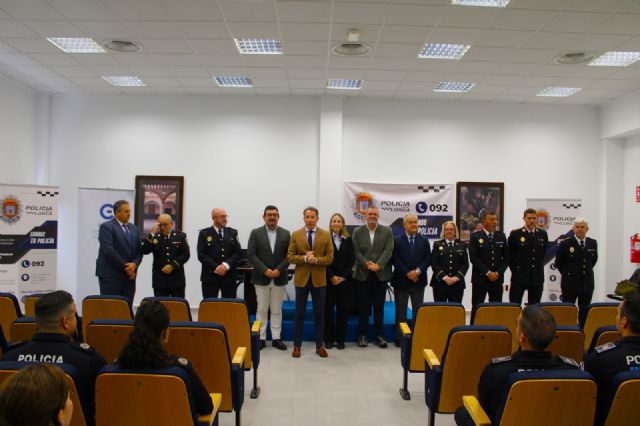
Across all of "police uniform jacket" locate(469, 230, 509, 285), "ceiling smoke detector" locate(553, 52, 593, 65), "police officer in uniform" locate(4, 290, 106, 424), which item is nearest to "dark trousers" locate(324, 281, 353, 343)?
"police uniform jacket" locate(469, 230, 509, 285)

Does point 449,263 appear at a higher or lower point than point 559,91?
lower

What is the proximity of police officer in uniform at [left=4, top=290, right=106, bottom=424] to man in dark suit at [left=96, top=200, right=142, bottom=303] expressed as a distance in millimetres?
2954

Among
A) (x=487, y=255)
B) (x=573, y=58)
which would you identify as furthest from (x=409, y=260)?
(x=573, y=58)

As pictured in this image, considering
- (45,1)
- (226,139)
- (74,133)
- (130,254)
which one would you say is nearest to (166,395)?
(130,254)

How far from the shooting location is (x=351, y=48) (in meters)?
5.56

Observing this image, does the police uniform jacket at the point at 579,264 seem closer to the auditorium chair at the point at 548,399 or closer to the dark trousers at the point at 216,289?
the auditorium chair at the point at 548,399

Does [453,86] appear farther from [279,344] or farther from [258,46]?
[279,344]

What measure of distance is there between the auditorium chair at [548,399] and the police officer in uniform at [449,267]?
3.15 metres

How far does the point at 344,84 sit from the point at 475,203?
127 inches

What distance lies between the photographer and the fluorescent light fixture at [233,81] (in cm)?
694

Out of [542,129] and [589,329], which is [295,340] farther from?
[542,129]

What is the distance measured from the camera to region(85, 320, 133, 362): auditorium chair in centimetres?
267

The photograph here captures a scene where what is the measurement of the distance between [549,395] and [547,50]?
5.03m

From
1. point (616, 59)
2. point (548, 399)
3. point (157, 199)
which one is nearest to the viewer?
point (548, 399)
